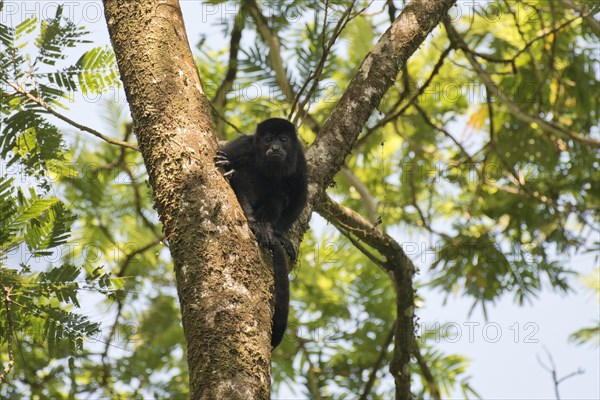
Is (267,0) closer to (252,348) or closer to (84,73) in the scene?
(84,73)

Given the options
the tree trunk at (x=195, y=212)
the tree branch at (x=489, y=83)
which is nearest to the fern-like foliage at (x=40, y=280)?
the tree trunk at (x=195, y=212)

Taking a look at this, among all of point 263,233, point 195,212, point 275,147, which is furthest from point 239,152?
point 195,212

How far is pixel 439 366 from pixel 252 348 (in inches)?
182

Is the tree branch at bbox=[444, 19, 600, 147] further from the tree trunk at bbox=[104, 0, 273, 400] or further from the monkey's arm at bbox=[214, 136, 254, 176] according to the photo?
the tree trunk at bbox=[104, 0, 273, 400]

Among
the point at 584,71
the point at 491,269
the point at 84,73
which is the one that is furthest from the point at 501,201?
the point at 84,73

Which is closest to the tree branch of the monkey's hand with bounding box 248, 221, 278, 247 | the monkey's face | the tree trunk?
the monkey's face

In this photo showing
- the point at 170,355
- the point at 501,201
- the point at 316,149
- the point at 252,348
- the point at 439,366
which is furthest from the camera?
the point at 501,201

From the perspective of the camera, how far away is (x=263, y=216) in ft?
15.6

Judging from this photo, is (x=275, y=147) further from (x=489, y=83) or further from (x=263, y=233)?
(x=489, y=83)

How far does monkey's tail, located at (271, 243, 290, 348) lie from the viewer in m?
3.71

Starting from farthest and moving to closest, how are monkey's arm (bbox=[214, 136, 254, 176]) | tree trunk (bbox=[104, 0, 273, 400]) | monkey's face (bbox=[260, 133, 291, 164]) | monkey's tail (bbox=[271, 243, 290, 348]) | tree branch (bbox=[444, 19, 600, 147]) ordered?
tree branch (bbox=[444, 19, 600, 147]), monkey's face (bbox=[260, 133, 291, 164]), monkey's arm (bbox=[214, 136, 254, 176]), monkey's tail (bbox=[271, 243, 290, 348]), tree trunk (bbox=[104, 0, 273, 400])

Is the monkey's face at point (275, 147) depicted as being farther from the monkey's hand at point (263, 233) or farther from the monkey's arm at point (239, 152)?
the monkey's hand at point (263, 233)

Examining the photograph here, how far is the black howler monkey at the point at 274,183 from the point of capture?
3789mm

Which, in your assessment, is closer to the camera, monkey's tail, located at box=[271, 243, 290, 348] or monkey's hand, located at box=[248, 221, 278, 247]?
monkey's hand, located at box=[248, 221, 278, 247]
